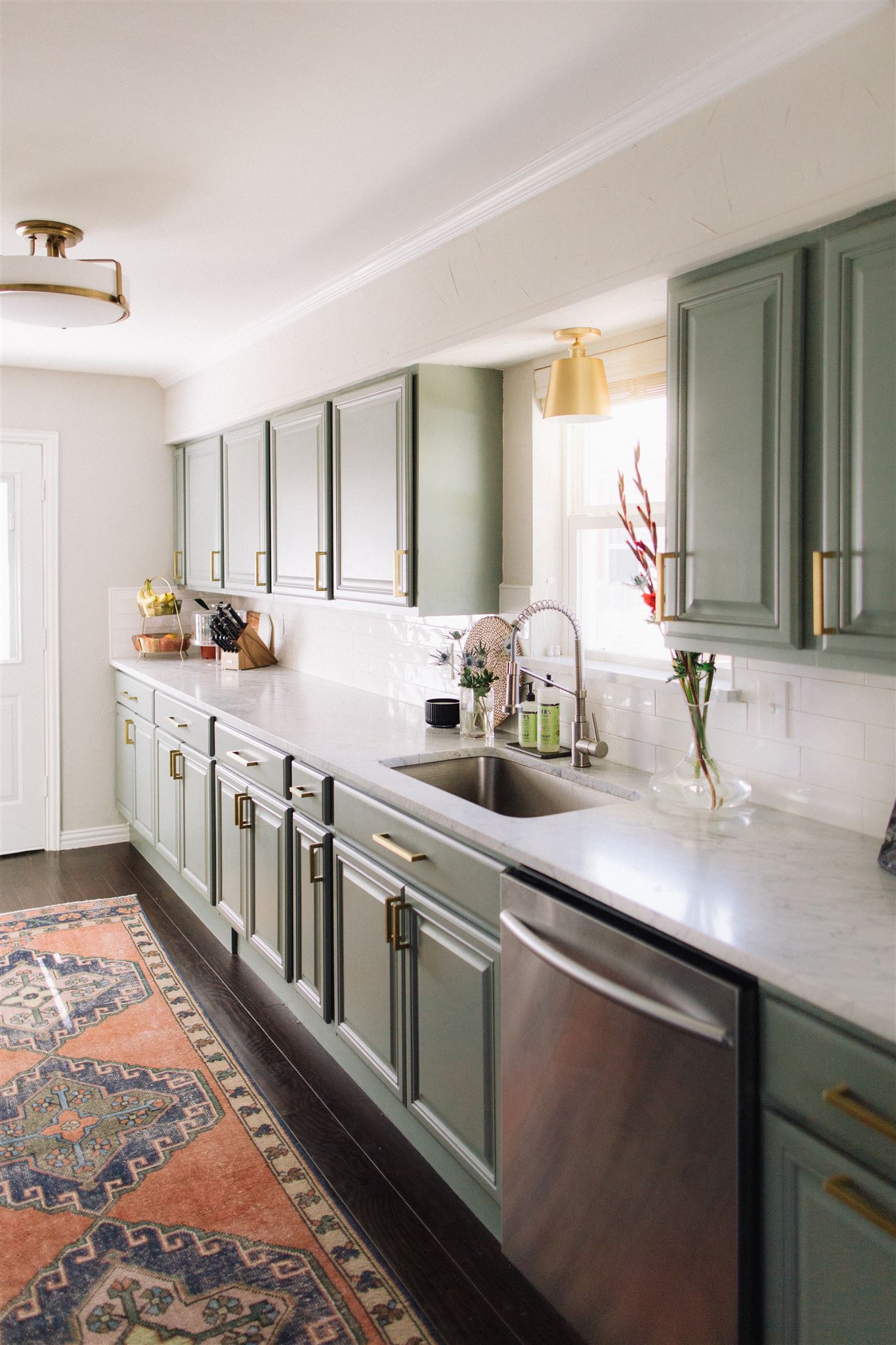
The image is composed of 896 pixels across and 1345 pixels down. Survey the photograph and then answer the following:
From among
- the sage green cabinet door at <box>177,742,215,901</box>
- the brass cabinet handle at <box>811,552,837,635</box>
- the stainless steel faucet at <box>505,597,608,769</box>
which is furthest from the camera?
the sage green cabinet door at <box>177,742,215,901</box>

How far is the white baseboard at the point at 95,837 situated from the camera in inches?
203

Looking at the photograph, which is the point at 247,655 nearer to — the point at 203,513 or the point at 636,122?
the point at 203,513

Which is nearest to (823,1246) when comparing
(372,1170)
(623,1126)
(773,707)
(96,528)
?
(623,1126)

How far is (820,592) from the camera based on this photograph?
66.5 inches

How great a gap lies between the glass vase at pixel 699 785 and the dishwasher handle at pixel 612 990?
483 millimetres

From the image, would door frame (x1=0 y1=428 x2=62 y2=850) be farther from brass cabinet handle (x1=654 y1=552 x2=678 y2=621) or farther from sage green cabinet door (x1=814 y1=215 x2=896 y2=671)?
sage green cabinet door (x1=814 y1=215 x2=896 y2=671)

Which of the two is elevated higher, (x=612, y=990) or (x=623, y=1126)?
(x=612, y=990)

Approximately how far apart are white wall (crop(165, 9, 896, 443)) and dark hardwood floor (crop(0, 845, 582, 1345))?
2102mm

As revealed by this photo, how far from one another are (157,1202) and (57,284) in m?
2.42

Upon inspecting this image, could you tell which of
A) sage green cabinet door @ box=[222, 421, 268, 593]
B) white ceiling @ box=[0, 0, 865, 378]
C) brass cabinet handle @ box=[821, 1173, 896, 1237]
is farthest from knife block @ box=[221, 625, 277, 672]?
brass cabinet handle @ box=[821, 1173, 896, 1237]

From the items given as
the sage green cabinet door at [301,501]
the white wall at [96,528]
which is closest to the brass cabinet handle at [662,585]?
the sage green cabinet door at [301,501]

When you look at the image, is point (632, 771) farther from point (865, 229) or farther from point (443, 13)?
point (443, 13)

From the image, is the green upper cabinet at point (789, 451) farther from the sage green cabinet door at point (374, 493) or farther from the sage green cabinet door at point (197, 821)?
the sage green cabinet door at point (197, 821)

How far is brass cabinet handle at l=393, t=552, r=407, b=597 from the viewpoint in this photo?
3102 mm
